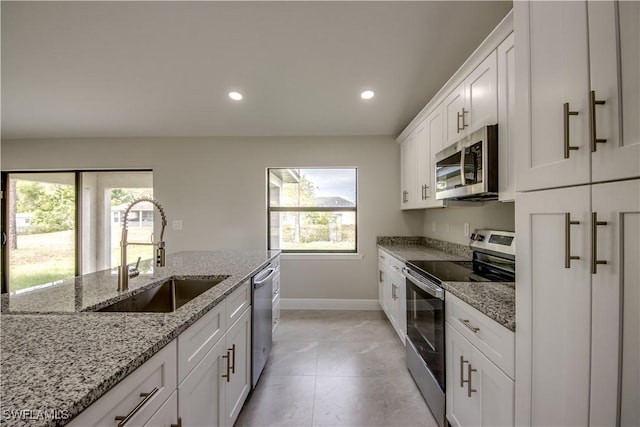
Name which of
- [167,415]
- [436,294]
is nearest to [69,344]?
[167,415]

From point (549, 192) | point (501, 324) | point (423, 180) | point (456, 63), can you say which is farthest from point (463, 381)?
point (456, 63)

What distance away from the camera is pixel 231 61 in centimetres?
237

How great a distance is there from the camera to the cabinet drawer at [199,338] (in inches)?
36.6

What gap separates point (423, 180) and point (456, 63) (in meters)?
1.07

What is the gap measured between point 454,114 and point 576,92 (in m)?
1.38

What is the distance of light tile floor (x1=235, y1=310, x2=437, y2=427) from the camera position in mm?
1670

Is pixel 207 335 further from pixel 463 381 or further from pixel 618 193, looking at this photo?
pixel 618 193

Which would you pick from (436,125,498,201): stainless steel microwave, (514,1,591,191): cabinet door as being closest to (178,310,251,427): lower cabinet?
(514,1,591,191): cabinet door

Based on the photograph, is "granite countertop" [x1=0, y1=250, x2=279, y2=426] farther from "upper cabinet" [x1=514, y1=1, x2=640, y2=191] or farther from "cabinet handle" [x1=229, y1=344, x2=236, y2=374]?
"upper cabinet" [x1=514, y1=1, x2=640, y2=191]

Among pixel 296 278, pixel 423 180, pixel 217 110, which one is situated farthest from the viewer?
pixel 296 278

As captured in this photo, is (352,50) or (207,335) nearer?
(207,335)

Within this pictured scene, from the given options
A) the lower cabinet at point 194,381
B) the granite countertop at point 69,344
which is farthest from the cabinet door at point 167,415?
the granite countertop at point 69,344

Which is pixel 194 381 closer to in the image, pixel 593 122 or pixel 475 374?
pixel 475 374

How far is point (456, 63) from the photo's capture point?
232 centimetres
